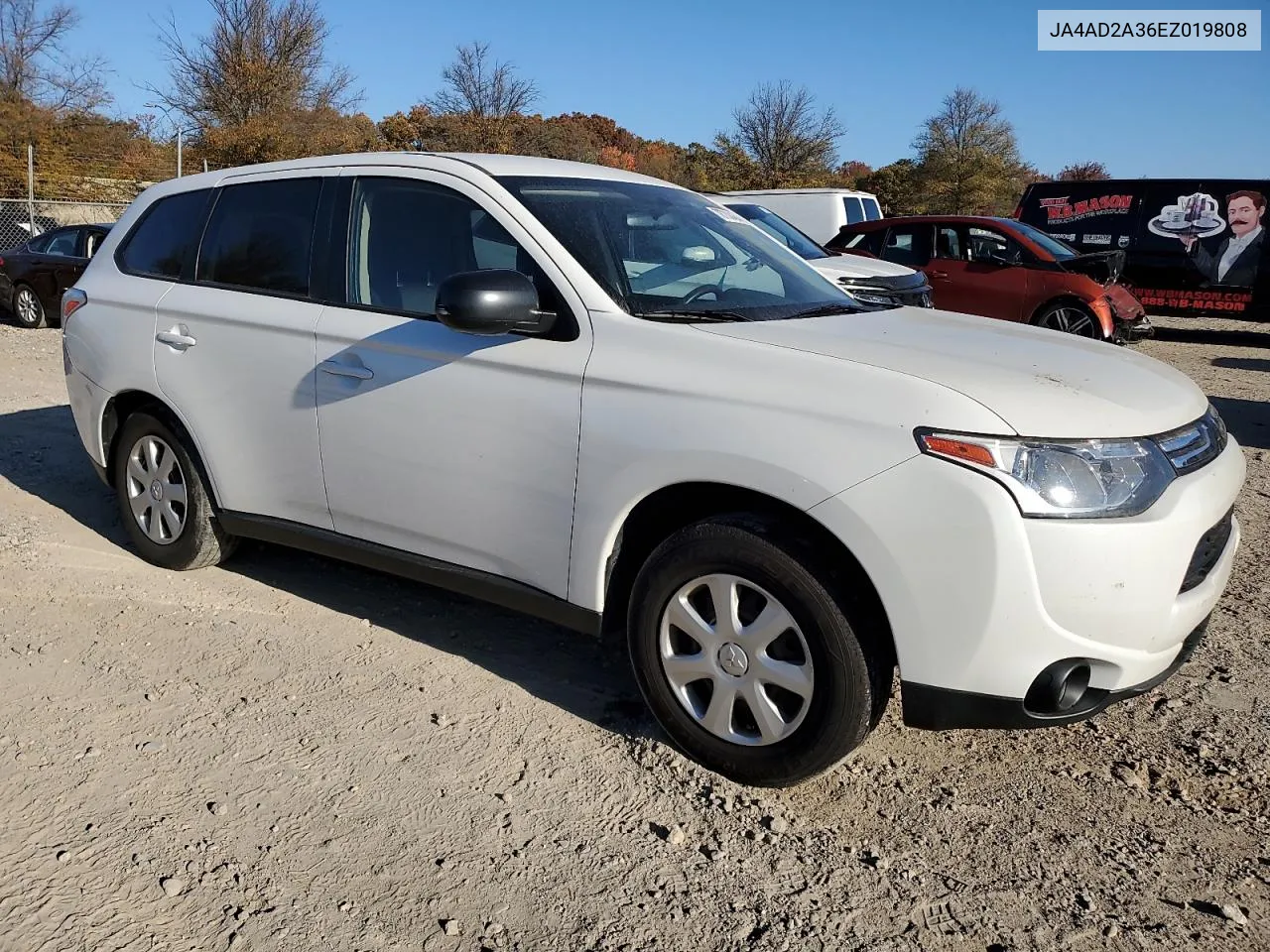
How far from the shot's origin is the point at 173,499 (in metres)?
4.57

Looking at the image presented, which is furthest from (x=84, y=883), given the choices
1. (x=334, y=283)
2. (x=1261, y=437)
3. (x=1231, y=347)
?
(x=1231, y=347)

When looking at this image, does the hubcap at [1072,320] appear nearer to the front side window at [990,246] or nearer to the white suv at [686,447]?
the front side window at [990,246]

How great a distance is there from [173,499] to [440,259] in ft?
5.97

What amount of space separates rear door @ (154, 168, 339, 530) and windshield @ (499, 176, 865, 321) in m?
1.01

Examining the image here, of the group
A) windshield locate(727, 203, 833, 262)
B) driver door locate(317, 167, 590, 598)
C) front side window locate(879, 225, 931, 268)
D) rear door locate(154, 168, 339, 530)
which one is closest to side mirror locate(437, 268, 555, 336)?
driver door locate(317, 167, 590, 598)

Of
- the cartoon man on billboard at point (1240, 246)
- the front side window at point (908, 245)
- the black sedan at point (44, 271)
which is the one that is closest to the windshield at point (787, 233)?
the front side window at point (908, 245)

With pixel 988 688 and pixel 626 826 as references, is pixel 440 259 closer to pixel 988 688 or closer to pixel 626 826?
pixel 626 826

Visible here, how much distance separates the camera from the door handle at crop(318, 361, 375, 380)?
365 centimetres

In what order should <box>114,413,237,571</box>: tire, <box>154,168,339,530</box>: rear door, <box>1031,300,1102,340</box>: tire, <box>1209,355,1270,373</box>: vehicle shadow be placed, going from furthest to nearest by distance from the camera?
<box>1209,355,1270,373</box>: vehicle shadow → <box>1031,300,1102,340</box>: tire → <box>114,413,237,571</box>: tire → <box>154,168,339,530</box>: rear door

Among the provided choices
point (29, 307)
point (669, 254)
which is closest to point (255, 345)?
point (669, 254)

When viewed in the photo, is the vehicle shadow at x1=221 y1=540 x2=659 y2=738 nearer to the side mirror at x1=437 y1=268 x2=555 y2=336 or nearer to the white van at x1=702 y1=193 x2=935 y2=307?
the side mirror at x1=437 y1=268 x2=555 y2=336

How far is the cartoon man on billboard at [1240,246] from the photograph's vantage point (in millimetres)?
14477

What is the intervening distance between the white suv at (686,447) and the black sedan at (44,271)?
1128 cm

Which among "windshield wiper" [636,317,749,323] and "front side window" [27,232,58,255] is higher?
"front side window" [27,232,58,255]
